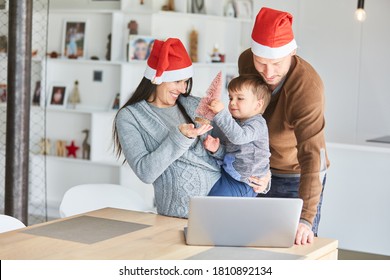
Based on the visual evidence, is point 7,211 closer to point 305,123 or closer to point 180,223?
point 180,223

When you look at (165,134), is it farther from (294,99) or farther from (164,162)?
(294,99)

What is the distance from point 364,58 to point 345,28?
1.04 ft

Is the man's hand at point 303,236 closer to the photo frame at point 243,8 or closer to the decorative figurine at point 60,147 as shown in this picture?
the decorative figurine at point 60,147

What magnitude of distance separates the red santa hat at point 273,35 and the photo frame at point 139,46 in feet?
10.9

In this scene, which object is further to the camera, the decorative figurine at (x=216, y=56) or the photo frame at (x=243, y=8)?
the photo frame at (x=243, y=8)

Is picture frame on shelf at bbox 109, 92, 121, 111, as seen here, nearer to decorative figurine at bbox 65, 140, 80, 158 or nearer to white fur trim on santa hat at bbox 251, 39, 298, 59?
decorative figurine at bbox 65, 140, 80, 158

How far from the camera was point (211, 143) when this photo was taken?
3047 millimetres

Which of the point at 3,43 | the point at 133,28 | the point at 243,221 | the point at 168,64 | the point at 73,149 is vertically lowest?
the point at 73,149

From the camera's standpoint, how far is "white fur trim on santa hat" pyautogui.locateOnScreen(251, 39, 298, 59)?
3.00m

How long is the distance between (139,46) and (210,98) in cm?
360

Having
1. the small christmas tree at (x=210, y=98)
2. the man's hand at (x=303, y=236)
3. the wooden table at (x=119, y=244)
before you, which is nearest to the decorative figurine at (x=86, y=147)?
the wooden table at (x=119, y=244)

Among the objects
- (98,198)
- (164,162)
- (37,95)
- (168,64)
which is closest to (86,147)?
(37,95)

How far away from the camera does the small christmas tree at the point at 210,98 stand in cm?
286

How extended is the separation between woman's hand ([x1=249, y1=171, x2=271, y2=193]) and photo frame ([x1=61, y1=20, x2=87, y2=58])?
12.9 ft
